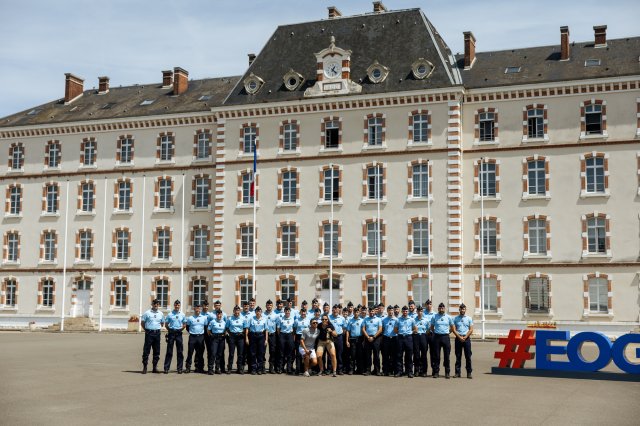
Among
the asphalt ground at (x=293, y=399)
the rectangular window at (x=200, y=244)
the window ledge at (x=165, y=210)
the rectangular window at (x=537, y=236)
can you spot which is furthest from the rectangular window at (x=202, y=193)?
the asphalt ground at (x=293, y=399)

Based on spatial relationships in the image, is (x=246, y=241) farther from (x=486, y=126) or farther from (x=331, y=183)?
(x=486, y=126)

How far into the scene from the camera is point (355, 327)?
82.1ft

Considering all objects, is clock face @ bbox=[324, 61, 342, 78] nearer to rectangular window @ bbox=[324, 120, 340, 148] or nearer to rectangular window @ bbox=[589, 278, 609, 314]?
rectangular window @ bbox=[324, 120, 340, 148]

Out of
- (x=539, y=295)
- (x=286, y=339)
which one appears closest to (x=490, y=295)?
(x=539, y=295)

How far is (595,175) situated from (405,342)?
2589 centimetres

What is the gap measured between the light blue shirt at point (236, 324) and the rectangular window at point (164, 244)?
1168 inches

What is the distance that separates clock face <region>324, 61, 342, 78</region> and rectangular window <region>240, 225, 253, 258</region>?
10355 mm

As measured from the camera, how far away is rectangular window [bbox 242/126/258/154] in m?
51.7

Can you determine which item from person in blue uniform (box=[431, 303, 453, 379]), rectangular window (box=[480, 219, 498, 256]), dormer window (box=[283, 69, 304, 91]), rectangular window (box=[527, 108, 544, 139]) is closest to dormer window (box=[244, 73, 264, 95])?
dormer window (box=[283, 69, 304, 91])

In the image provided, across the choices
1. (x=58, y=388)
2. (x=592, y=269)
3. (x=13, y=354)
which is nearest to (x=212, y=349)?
(x=58, y=388)

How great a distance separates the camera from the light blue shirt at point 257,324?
24.8 metres

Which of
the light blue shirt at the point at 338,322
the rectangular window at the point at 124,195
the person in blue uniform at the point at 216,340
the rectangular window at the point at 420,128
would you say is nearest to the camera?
the person in blue uniform at the point at 216,340

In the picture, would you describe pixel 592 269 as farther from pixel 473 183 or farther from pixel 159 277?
pixel 159 277

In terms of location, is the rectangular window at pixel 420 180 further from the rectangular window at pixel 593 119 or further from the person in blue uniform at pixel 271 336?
the person in blue uniform at pixel 271 336
